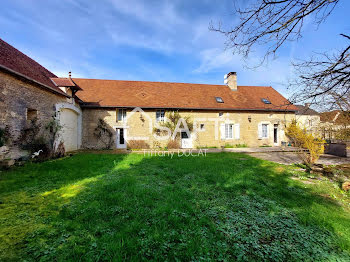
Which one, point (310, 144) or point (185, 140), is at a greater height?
point (310, 144)

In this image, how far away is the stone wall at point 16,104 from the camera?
5.87 m

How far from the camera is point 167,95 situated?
14570mm

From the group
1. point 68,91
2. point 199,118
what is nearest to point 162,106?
point 199,118

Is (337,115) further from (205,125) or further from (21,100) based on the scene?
(21,100)

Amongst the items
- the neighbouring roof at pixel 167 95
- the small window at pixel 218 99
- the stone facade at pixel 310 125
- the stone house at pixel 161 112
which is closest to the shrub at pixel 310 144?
the stone facade at pixel 310 125

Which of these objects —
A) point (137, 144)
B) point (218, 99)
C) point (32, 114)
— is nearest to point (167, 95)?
point (218, 99)

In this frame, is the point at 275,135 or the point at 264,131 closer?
the point at 264,131

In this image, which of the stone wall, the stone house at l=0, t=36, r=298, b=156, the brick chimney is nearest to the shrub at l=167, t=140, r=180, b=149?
the stone house at l=0, t=36, r=298, b=156

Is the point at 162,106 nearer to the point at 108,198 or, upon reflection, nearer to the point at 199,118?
the point at 199,118

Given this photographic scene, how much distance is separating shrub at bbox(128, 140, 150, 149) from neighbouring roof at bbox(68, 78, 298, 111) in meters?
2.96

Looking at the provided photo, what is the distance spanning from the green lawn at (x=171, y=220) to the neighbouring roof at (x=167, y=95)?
947cm

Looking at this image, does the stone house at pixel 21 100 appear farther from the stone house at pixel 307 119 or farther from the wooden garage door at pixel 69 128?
the stone house at pixel 307 119

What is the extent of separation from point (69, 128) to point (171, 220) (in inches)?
421

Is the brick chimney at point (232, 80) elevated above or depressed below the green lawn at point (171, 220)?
above
